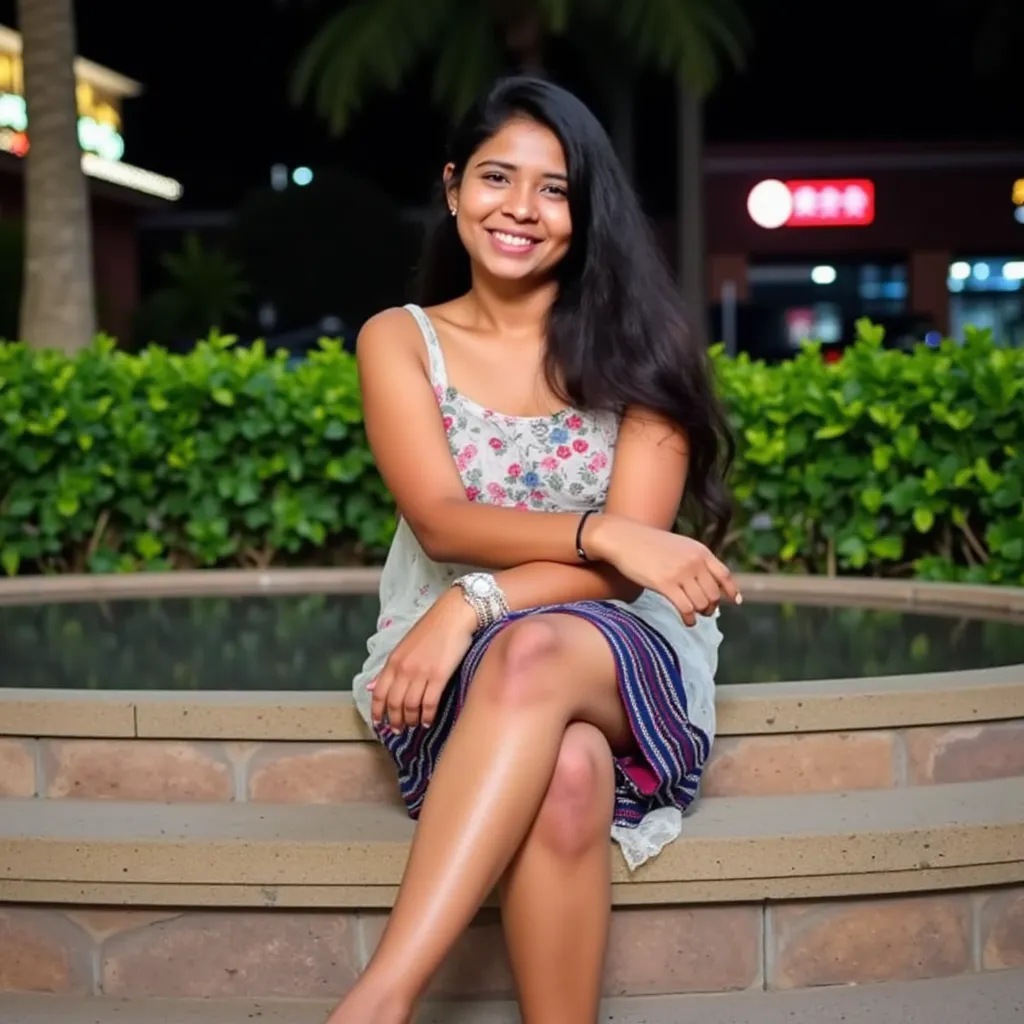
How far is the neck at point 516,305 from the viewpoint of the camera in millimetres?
2928

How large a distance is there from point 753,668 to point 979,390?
76.9 inches

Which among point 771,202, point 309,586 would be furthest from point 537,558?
point 771,202

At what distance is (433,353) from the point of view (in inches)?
113

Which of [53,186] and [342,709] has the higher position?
[53,186]

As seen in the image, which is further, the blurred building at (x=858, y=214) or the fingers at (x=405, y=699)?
the blurred building at (x=858, y=214)

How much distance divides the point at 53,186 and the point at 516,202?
228 inches

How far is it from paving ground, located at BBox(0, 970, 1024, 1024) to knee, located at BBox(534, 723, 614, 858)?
1.50ft

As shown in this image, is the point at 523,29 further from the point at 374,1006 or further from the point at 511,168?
the point at 374,1006

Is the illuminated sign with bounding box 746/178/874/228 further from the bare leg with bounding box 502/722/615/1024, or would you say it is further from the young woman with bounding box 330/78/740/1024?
the bare leg with bounding box 502/722/615/1024

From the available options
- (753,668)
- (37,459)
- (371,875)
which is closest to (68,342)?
(37,459)

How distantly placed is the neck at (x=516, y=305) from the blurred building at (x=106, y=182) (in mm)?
16093

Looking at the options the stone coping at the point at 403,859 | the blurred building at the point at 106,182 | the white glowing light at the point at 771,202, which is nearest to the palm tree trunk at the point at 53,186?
the stone coping at the point at 403,859

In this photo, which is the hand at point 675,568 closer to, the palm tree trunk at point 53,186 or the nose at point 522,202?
the nose at point 522,202

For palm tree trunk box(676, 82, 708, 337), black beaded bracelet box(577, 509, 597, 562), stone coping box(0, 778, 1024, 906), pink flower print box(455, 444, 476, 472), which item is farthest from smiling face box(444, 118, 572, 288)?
palm tree trunk box(676, 82, 708, 337)
